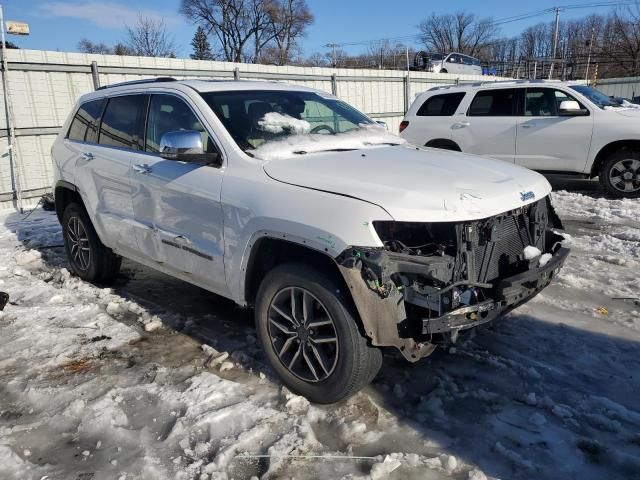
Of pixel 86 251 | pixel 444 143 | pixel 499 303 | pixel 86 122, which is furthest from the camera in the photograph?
pixel 444 143

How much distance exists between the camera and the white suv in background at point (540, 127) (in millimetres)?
8320

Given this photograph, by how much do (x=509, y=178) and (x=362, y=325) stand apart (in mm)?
1348

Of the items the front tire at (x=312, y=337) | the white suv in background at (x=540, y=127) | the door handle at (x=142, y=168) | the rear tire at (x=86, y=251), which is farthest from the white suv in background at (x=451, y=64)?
the front tire at (x=312, y=337)

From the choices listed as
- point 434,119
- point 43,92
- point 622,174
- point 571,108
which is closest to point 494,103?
point 434,119

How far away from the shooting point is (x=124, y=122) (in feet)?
15.3

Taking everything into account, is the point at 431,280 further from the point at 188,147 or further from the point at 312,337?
the point at 188,147

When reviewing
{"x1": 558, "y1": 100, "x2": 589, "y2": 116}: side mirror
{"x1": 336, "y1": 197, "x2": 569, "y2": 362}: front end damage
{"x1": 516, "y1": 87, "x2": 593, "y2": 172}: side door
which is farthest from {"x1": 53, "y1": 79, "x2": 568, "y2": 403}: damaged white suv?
{"x1": 516, "y1": 87, "x2": 593, "y2": 172}: side door

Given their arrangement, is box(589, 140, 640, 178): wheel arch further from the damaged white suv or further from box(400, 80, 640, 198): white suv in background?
the damaged white suv

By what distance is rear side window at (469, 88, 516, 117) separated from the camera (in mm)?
9352

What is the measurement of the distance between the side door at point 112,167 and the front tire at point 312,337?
1.83 m

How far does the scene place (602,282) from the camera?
4820 millimetres

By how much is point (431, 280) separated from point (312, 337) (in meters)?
0.79

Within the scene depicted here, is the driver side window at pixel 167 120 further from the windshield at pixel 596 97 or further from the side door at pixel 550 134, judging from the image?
the windshield at pixel 596 97

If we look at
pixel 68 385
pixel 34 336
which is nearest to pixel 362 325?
pixel 68 385
